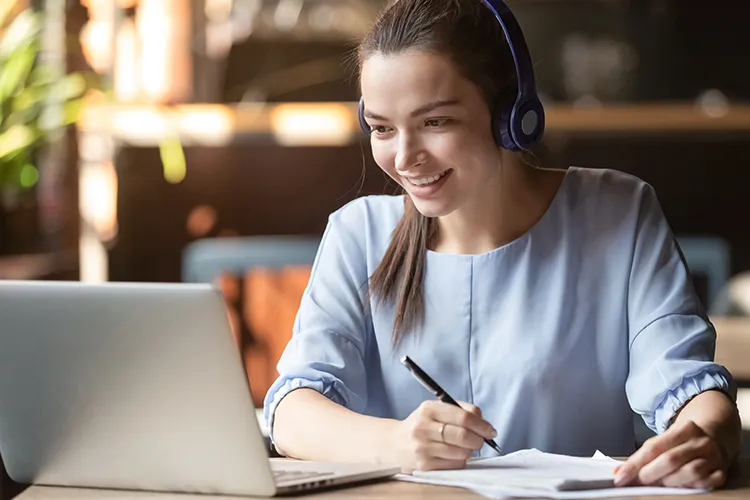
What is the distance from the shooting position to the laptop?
3.20 ft

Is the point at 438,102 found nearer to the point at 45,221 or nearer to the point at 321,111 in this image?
the point at 321,111

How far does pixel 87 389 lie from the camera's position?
104 cm

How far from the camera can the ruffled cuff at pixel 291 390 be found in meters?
1.37

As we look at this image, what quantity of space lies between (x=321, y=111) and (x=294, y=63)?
0.68 meters

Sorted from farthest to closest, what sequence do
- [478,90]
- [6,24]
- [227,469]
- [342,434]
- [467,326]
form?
[6,24] < [467,326] < [478,90] < [342,434] < [227,469]

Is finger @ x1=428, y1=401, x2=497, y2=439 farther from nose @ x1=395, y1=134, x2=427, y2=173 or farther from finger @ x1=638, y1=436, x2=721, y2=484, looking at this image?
nose @ x1=395, y1=134, x2=427, y2=173

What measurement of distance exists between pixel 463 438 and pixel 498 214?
47 cm

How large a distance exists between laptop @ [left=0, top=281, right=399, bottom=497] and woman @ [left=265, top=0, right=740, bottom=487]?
0.85 ft

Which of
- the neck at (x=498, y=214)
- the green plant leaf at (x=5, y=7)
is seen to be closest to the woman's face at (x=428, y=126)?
the neck at (x=498, y=214)

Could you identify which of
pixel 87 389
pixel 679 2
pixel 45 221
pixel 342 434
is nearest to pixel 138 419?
pixel 87 389

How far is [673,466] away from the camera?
3.49ft

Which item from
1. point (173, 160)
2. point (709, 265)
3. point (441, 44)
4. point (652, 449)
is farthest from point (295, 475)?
point (173, 160)

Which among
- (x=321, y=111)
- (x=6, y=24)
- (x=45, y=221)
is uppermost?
(x=6, y=24)

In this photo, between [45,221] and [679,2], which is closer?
[45,221]
